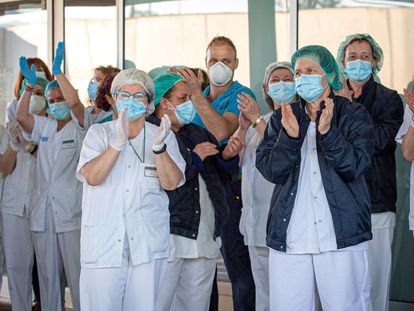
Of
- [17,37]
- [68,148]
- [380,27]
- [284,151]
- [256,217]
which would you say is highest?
[17,37]

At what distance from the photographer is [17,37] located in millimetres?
6945

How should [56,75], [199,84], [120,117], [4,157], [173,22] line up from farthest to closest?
[173,22], [4,157], [56,75], [199,84], [120,117]

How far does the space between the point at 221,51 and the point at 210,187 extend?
106 cm

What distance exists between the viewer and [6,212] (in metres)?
5.56

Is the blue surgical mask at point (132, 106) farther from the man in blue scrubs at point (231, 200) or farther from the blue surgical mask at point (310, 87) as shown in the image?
the man in blue scrubs at point (231, 200)

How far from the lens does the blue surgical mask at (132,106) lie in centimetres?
365

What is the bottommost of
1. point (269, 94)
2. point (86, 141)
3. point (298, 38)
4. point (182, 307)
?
point (182, 307)

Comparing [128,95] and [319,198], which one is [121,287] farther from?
[319,198]

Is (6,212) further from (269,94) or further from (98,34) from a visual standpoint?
(269,94)

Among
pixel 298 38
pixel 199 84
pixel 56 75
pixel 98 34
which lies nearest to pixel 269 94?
pixel 199 84

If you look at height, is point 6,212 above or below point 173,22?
below

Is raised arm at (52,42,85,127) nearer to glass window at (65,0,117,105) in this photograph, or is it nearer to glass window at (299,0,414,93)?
glass window at (65,0,117,105)

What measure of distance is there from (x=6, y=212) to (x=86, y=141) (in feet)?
6.79

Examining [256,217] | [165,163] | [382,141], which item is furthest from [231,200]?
[165,163]
